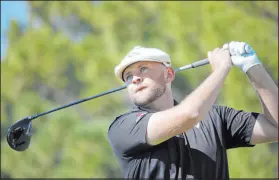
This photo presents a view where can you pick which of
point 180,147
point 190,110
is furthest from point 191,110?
point 180,147

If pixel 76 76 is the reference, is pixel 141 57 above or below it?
below

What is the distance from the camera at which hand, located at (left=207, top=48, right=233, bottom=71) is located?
175 cm

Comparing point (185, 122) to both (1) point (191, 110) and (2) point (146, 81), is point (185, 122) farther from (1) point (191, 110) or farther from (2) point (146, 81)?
(2) point (146, 81)

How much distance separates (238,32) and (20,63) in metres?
4.74

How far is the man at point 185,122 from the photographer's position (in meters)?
1.72

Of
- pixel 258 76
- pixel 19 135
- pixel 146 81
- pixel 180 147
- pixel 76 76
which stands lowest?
pixel 180 147

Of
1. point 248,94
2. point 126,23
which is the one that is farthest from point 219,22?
point 126,23

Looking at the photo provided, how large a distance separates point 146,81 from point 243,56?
1.03ft

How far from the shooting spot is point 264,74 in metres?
1.72

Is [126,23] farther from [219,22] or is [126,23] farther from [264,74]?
[264,74]

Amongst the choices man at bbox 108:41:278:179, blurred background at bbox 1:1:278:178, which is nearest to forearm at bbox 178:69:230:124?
man at bbox 108:41:278:179

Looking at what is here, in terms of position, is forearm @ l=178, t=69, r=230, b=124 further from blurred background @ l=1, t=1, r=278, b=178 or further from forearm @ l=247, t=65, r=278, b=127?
blurred background @ l=1, t=1, r=278, b=178

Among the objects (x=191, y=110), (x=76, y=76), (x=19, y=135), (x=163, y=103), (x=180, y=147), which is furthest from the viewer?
(x=76, y=76)

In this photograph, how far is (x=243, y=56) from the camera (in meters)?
1.74
